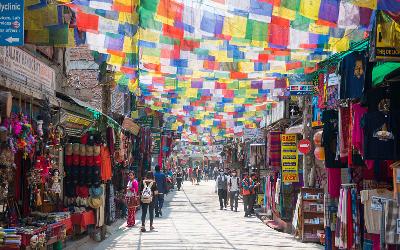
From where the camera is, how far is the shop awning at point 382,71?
8.75 m

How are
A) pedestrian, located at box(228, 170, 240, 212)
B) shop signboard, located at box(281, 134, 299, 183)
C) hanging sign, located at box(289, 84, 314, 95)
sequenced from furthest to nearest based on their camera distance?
1. pedestrian, located at box(228, 170, 240, 212)
2. shop signboard, located at box(281, 134, 299, 183)
3. hanging sign, located at box(289, 84, 314, 95)

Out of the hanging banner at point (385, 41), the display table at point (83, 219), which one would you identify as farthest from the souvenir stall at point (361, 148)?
the display table at point (83, 219)

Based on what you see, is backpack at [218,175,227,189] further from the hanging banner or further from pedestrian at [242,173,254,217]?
the hanging banner

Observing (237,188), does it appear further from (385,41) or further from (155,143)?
(385,41)

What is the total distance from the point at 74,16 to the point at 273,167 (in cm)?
1187

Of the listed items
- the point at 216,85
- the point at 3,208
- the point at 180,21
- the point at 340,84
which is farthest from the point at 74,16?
the point at 216,85

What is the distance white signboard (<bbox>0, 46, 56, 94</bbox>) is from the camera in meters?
10.3

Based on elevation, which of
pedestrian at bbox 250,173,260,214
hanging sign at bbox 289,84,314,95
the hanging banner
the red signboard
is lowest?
pedestrian at bbox 250,173,260,214

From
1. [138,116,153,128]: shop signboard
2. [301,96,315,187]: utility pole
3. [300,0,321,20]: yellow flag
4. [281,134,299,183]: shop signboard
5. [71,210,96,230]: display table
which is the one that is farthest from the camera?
[138,116,153,128]: shop signboard

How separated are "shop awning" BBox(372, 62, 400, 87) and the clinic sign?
4.87 metres

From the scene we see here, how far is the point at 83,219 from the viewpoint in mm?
15227

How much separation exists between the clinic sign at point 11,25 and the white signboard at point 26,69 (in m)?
1.38

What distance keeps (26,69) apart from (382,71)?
6.26 meters

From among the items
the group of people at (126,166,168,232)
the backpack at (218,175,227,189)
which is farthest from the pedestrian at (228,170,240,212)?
the group of people at (126,166,168,232)
